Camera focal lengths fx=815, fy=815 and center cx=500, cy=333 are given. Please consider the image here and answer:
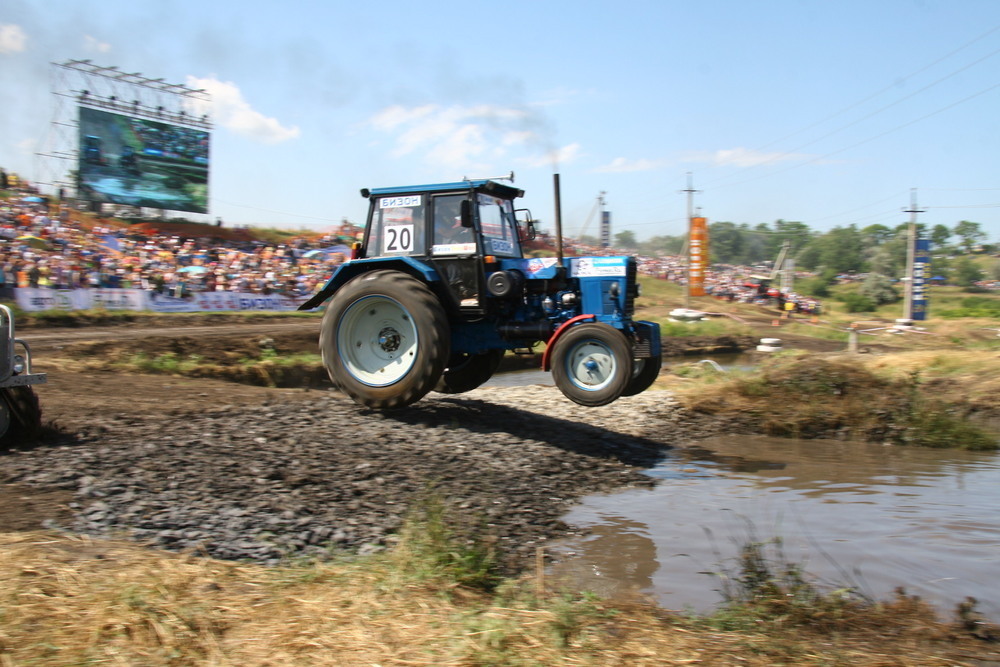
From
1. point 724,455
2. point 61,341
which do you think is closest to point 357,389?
point 724,455

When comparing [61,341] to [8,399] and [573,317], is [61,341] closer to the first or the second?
[8,399]

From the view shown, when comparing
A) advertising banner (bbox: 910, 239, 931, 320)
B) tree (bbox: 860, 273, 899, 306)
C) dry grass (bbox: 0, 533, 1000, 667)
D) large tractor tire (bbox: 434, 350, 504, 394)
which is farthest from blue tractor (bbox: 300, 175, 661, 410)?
tree (bbox: 860, 273, 899, 306)

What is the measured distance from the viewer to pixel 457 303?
29.4 ft

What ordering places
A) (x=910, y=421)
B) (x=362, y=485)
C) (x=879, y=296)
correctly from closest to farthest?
(x=362, y=485) < (x=910, y=421) < (x=879, y=296)

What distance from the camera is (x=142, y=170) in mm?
35750

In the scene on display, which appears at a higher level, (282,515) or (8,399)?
(8,399)

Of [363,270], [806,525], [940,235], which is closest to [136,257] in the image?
[363,270]

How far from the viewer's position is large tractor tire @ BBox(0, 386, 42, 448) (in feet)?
22.0

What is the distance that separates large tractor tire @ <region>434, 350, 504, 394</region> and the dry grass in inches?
217

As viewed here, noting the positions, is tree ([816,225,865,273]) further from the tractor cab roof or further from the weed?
the weed

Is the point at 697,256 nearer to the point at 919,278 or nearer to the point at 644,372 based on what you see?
the point at 919,278

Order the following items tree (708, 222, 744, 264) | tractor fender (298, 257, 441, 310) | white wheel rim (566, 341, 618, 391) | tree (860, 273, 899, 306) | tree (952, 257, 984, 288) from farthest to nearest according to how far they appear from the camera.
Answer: tree (708, 222, 744, 264) → tree (952, 257, 984, 288) → tree (860, 273, 899, 306) → tractor fender (298, 257, 441, 310) → white wheel rim (566, 341, 618, 391)

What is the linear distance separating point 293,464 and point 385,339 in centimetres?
247

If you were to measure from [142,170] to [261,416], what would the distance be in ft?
103
